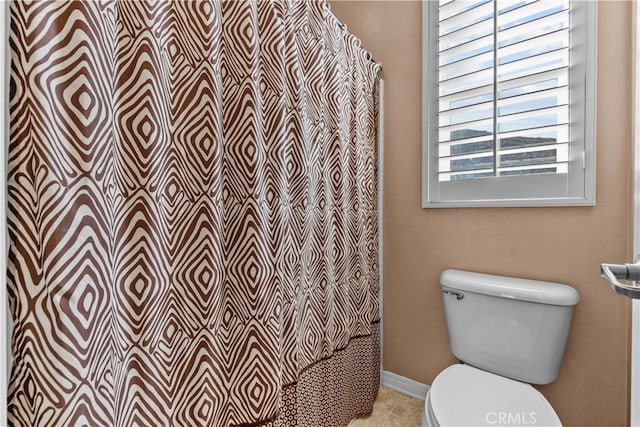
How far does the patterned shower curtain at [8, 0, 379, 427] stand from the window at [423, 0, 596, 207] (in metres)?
0.58

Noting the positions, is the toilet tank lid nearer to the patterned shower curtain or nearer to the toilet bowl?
the toilet bowl

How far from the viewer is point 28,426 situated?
19.4 inches

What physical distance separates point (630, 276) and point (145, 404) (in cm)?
102

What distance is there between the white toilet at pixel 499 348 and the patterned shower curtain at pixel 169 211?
469mm

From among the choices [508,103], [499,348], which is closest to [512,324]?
[499,348]

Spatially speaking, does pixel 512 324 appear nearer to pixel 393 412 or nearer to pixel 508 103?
pixel 393 412

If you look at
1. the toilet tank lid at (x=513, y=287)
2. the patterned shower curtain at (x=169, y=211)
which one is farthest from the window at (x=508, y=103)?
the patterned shower curtain at (x=169, y=211)

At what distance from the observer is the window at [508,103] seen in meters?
1.15


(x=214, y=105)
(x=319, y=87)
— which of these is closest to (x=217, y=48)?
(x=214, y=105)

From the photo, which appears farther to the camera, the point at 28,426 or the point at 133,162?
the point at 133,162

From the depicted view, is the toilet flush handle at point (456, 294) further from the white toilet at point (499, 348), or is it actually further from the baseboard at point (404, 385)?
the baseboard at point (404, 385)

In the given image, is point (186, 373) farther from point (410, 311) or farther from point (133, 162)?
point (410, 311)

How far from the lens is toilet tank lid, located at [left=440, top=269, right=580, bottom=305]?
1.09 m

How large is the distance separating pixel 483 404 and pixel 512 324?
1.07ft
